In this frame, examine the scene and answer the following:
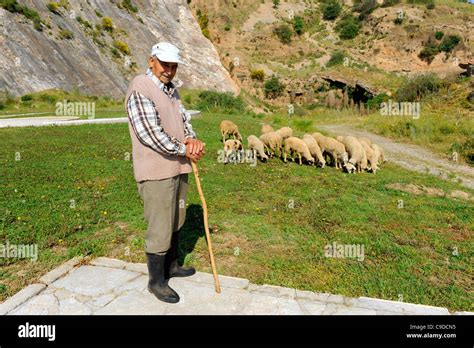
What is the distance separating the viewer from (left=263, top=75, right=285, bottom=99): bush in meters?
45.6

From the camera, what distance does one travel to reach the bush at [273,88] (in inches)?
1795

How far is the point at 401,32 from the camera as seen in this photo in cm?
4872

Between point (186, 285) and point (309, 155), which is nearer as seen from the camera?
point (186, 285)

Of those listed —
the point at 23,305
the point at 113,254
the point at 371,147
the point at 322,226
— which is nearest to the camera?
the point at 23,305

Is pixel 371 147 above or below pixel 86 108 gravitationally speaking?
below

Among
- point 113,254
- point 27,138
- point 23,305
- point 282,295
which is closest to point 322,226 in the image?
point 282,295

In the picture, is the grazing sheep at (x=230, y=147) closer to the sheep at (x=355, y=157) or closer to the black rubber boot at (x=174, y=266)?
the sheep at (x=355, y=157)

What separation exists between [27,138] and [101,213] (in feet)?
24.8

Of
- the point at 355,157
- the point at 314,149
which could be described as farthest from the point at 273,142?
the point at 355,157

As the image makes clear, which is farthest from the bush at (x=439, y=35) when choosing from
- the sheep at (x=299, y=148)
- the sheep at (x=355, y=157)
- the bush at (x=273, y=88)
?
the sheep at (x=299, y=148)

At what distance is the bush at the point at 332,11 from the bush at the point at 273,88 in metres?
23.1

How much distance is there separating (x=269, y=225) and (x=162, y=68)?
3.25 m
